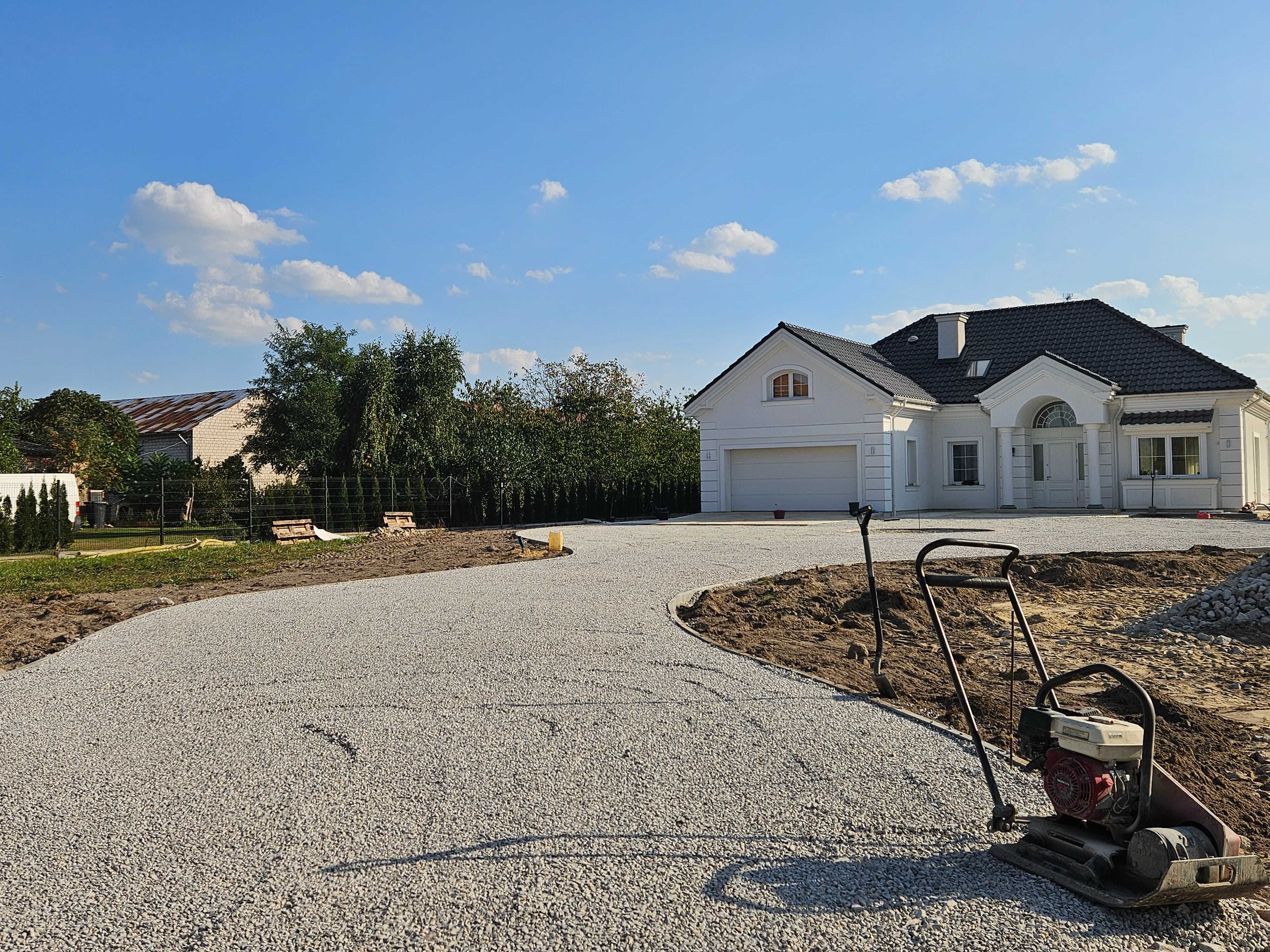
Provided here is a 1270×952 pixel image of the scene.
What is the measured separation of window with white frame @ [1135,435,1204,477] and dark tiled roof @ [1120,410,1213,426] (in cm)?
43

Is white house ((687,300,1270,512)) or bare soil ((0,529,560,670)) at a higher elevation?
white house ((687,300,1270,512))

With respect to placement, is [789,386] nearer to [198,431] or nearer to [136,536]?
[136,536]

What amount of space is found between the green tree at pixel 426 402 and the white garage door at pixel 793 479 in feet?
29.0

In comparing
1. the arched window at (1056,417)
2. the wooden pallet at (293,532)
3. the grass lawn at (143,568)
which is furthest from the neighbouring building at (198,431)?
the arched window at (1056,417)

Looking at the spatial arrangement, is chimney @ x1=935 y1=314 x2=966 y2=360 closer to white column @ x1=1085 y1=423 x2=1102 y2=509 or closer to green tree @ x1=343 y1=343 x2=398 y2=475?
white column @ x1=1085 y1=423 x2=1102 y2=509

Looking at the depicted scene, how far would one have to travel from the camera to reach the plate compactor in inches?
127

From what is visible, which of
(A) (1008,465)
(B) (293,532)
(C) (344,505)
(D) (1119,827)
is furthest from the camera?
(A) (1008,465)

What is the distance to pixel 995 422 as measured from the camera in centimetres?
2778

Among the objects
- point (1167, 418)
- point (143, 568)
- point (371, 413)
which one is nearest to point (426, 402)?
point (371, 413)

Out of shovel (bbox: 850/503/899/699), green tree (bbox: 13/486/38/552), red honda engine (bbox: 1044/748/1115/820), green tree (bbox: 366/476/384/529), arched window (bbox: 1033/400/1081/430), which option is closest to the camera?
red honda engine (bbox: 1044/748/1115/820)

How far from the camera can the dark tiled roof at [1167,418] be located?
81.7 feet

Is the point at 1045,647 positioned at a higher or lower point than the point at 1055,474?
lower

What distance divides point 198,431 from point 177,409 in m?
5.61

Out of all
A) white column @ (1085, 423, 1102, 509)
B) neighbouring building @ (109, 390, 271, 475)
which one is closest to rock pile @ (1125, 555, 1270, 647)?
white column @ (1085, 423, 1102, 509)
